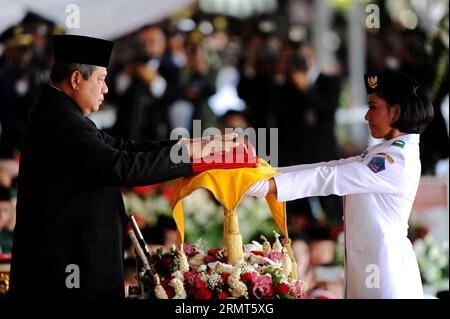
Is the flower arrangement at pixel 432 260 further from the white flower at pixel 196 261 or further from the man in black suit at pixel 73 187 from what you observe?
the man in black suit at pixel 73 187

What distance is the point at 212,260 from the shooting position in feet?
11.6

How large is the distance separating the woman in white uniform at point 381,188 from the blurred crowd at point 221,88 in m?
3.07

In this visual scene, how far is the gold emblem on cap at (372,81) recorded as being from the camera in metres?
3.55

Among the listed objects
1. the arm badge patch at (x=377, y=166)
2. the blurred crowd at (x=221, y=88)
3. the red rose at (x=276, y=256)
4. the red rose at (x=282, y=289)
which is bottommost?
the red rose at (x=282, y=289)

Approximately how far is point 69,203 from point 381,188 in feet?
3.79

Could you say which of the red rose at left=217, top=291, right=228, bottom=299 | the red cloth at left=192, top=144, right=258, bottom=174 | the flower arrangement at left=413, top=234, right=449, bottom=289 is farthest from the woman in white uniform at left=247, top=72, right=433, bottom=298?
the flower arrangement at left=413, top=234, right=449, bottom=289

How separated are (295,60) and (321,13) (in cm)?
278

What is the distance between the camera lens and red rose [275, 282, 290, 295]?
335 centimetres

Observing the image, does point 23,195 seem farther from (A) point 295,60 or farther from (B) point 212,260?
(A) point 295,60

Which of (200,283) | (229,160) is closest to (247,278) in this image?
(200,283)

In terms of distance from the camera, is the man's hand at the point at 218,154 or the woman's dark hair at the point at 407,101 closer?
the man's hand at the point at 218,154

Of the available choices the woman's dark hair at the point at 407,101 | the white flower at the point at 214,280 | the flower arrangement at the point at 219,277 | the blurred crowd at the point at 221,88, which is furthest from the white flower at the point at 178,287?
the blurred crowd at the point at 221,88

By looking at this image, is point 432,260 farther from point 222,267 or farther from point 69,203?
point 69,203
